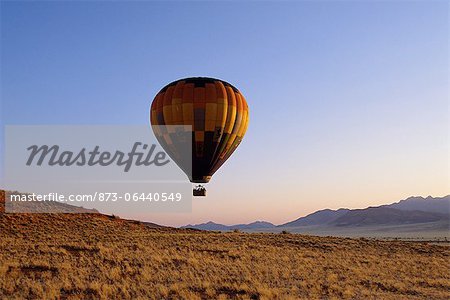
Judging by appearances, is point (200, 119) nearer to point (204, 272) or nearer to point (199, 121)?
point (199, 121)

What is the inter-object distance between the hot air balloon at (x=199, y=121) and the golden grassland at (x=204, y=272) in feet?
19.0

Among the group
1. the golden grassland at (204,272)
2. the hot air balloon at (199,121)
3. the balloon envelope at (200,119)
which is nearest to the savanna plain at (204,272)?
the golden grassland at (204,272)

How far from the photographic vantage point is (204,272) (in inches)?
813

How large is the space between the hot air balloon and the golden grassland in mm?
5797

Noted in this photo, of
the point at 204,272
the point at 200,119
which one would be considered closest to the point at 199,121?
the point at 200,119

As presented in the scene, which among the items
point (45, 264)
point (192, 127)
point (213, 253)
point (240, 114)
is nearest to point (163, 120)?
point (192, 127)

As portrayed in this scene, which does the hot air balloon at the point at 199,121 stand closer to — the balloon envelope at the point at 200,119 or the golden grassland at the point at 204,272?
the balloon envelope at the point at 200,119

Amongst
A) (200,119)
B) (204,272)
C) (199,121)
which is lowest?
(204,272)

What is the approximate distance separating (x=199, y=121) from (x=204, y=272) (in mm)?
12089

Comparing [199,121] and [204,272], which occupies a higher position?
[199,121]

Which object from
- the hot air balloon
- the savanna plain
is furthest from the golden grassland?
the hot air balloon

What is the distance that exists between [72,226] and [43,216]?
5696mm

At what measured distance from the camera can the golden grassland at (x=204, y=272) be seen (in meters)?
16.2

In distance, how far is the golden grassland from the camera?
1616cm
